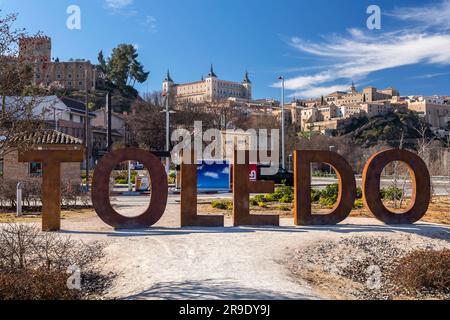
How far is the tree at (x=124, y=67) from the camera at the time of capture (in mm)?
111500

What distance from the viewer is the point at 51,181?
577 inches

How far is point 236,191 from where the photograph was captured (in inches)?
601

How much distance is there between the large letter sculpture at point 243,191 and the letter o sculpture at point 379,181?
129 inches

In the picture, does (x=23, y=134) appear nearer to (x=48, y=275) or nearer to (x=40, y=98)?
(x=40, y=98)

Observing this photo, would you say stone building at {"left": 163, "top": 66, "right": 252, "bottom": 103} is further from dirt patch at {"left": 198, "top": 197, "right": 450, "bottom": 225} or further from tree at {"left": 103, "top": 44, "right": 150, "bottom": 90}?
dirt patch at {"left": 198, "top": 197, "right": 450, "bottom": 225}

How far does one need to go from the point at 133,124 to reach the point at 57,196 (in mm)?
58751

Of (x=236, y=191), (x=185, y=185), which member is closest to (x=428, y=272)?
(x=236, y=191)

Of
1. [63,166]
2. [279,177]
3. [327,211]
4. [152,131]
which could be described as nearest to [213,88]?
[152,131]

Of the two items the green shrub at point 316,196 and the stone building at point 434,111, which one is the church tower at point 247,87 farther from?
the green shrub at point 316,196

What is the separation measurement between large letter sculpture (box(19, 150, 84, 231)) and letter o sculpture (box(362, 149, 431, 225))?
952cm

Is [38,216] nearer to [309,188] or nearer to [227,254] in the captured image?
[227,254]

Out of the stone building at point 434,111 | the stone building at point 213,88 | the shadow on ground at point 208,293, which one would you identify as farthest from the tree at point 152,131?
the stone building at point 434,111

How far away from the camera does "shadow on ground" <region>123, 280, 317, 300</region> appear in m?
→ 7.96

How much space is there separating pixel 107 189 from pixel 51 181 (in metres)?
1.79
